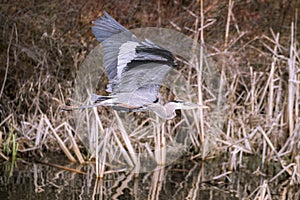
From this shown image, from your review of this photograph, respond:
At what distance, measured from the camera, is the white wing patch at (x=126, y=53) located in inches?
140

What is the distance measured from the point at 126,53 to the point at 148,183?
1872mm

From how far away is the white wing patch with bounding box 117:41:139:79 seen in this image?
11.6 feet

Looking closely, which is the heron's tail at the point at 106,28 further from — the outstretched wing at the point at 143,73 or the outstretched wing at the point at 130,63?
the outstretched wing at the point at 143,73

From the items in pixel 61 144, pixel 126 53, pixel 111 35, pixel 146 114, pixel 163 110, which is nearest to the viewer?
pixel 126 53

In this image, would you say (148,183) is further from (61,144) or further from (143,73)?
(143,73)

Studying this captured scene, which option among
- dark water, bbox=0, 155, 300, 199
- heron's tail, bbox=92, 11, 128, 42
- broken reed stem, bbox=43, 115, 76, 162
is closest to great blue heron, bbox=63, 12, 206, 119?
heron's tail, bbox=92, 11, 128, 42

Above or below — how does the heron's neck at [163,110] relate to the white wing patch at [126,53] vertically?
below

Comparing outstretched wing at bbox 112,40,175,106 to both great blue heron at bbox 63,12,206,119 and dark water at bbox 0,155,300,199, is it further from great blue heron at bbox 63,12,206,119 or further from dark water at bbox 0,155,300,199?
dark water at bbox 0,155,300,199

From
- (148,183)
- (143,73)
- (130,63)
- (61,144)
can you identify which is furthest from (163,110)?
(61,144)

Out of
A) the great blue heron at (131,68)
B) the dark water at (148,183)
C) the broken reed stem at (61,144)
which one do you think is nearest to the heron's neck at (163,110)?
the great blue heron at (131,68)

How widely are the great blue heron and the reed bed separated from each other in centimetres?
105

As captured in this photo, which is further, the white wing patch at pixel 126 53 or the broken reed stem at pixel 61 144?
the broken reed stem at pixel 61 144

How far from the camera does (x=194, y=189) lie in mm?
5184

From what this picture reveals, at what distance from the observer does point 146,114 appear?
6.20m
